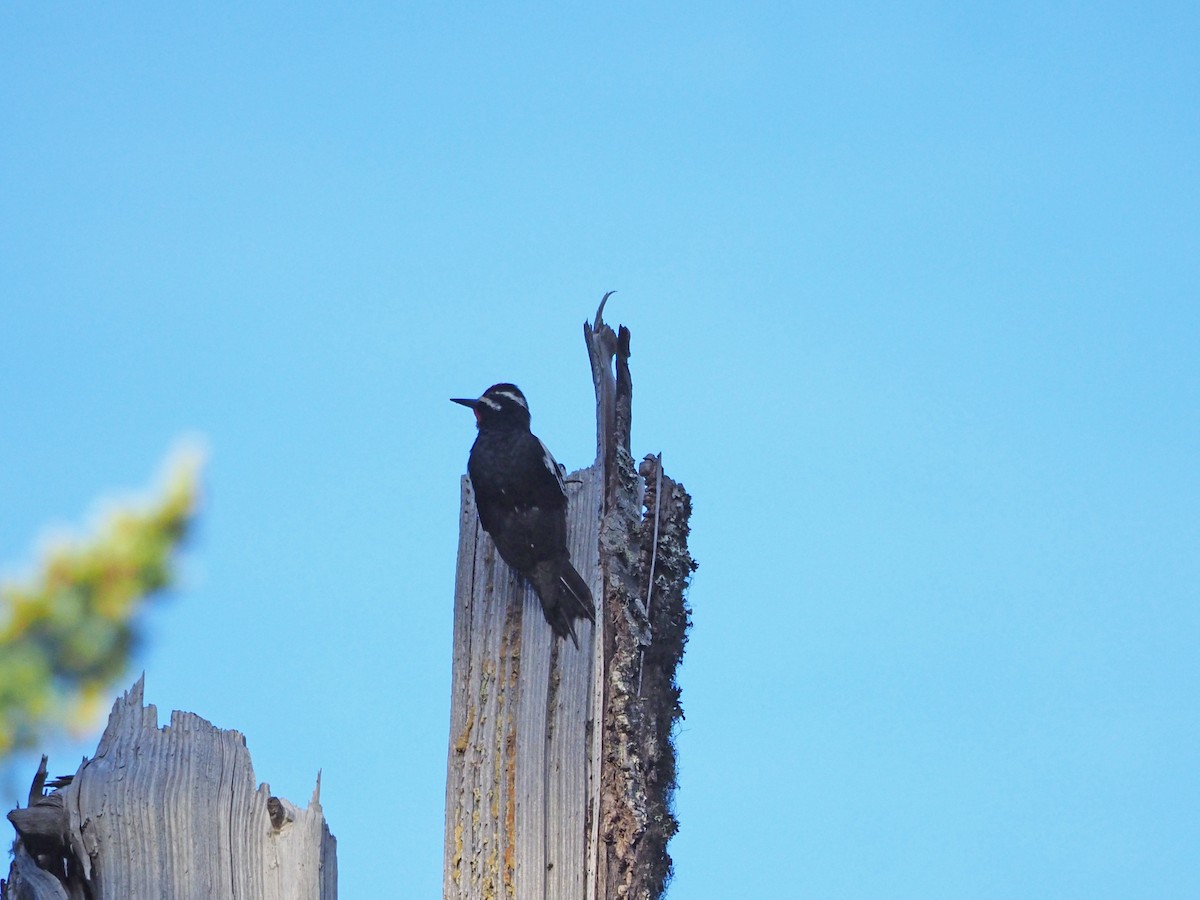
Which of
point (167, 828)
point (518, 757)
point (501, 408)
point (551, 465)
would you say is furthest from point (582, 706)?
point (501, 408)

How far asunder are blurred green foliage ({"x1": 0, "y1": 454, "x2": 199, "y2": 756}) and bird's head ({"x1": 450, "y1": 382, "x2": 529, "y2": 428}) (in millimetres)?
2828

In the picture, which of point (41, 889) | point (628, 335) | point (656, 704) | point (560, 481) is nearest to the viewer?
point (41, 889)

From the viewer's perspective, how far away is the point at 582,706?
2.93m

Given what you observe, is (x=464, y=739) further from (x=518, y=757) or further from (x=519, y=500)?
(x=519, y=500)

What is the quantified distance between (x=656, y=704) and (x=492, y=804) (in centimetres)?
57

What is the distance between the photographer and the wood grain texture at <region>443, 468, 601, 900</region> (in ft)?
9.07

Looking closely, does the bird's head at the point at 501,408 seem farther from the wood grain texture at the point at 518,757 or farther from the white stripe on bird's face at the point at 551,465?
the wood grain texture at the point at 518,757

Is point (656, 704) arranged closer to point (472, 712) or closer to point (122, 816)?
point (472, 712)

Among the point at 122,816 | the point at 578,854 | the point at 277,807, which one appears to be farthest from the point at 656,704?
the point at 122,816

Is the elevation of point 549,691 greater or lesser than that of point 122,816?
greater

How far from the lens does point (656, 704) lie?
326 cm

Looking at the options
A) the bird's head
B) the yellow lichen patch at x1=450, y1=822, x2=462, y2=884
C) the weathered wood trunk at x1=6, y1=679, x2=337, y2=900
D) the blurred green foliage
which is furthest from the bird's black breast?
the blurred green foliage

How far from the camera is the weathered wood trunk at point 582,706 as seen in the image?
9.18 ft

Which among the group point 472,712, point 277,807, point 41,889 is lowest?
point 41,889
